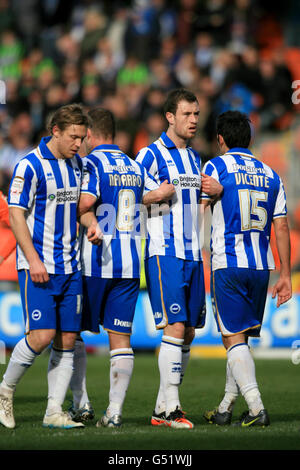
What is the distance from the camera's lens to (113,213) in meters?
6.50

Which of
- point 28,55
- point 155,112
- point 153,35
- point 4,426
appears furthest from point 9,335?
point 28,55

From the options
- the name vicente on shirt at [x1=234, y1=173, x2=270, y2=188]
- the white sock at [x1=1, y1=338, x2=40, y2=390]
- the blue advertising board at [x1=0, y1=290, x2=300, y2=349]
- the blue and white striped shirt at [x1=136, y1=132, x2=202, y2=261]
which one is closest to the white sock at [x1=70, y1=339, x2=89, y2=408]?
→ the white sock at [x1=1, y1=338, x2=40, y2=390]

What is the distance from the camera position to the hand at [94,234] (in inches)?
244

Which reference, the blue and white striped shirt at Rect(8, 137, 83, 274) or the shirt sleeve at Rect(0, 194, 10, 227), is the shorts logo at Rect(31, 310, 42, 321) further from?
the shirt sleeve at Rect(0, 194, 10, 227)

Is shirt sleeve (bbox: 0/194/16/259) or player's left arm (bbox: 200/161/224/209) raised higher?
player's left arm (bbox: 200/161/224/209)

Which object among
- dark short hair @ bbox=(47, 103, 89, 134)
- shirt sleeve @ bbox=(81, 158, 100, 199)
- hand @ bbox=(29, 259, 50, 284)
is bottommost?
hand @ bbox=(29, 259, 50, 284)

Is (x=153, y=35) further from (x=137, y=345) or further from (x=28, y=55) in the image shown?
(x=137, y=345)

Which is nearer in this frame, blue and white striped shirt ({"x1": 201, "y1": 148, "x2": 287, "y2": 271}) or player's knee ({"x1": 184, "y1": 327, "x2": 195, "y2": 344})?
blue and white striped shirt ({"x1": 201, "y1": 148, "x2": 287, "y2": 271})

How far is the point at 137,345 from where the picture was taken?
12953mm

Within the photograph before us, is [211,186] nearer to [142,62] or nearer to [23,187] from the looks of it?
[23,187]

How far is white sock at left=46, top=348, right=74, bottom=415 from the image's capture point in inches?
246

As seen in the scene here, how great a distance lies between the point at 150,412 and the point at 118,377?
3.82 ft

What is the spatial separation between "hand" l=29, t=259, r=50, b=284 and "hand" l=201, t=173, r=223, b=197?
1.41 m

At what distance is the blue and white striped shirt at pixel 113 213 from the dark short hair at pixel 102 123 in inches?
8.1
